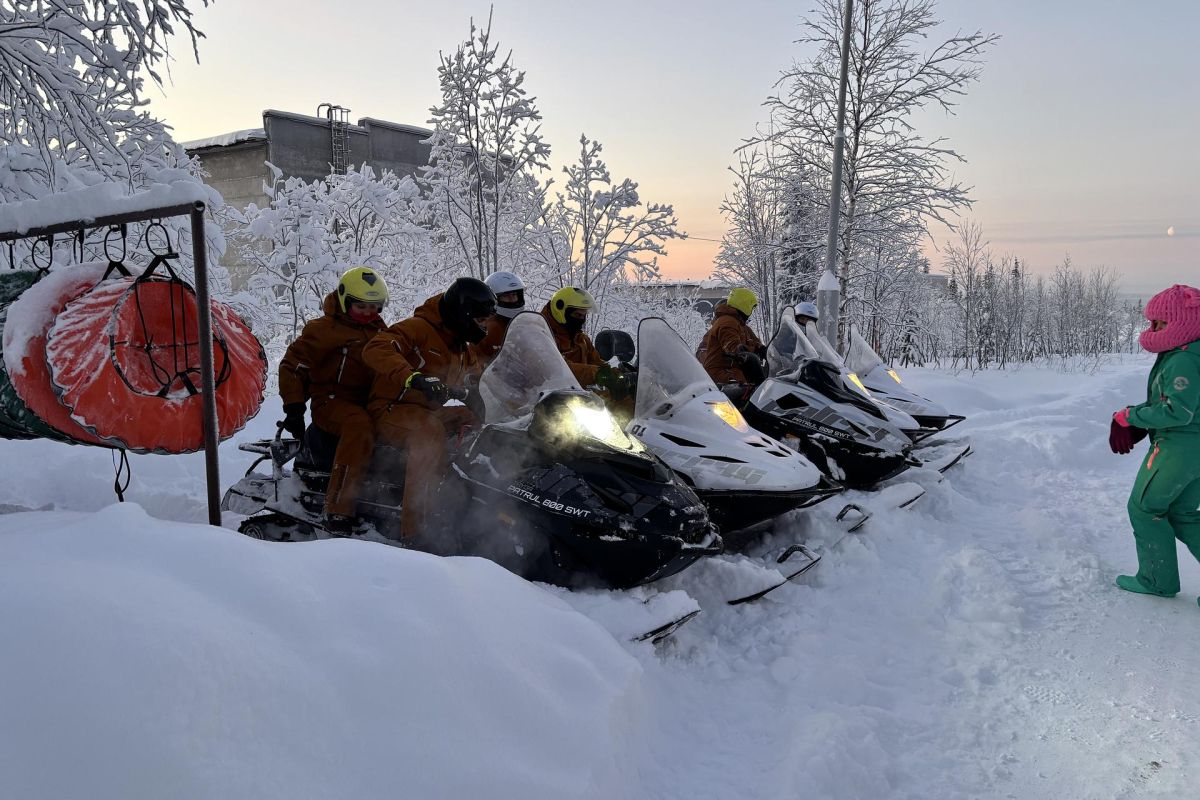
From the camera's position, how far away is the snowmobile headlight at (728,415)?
4684 millimetres

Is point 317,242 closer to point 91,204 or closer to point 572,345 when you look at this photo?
point 572,345

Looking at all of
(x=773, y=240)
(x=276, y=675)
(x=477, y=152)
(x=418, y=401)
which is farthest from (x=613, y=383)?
(x=773, y=240)

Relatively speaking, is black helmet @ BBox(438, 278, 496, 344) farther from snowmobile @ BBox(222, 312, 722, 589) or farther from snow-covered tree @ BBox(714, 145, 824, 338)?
snow-covered tree @ BBox(714, 145, 824, 338)

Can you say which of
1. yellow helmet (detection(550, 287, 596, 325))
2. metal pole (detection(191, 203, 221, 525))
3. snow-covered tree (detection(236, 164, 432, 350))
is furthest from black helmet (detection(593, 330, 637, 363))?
snow-covered tree (detection(236, 164, 432, 350))

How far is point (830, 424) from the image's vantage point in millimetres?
5680

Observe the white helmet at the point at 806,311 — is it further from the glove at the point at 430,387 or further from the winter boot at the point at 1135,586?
the glove at the point at 430,387

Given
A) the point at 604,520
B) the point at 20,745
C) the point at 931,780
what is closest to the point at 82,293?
the point at 20,745

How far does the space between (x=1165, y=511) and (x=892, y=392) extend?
11.8 ft

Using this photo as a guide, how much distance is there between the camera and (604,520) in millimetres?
3293

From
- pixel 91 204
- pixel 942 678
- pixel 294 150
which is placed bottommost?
pixel 942 678

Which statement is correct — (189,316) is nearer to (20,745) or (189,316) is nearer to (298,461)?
(298,461)

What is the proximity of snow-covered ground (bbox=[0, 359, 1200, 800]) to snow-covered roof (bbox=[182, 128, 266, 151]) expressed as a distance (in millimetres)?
37438

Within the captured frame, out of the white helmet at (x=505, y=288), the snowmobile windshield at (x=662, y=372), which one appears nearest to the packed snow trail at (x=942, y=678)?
the snowmobile windshield at (x=662, y=372)

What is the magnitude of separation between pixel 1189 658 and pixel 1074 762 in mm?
1345
